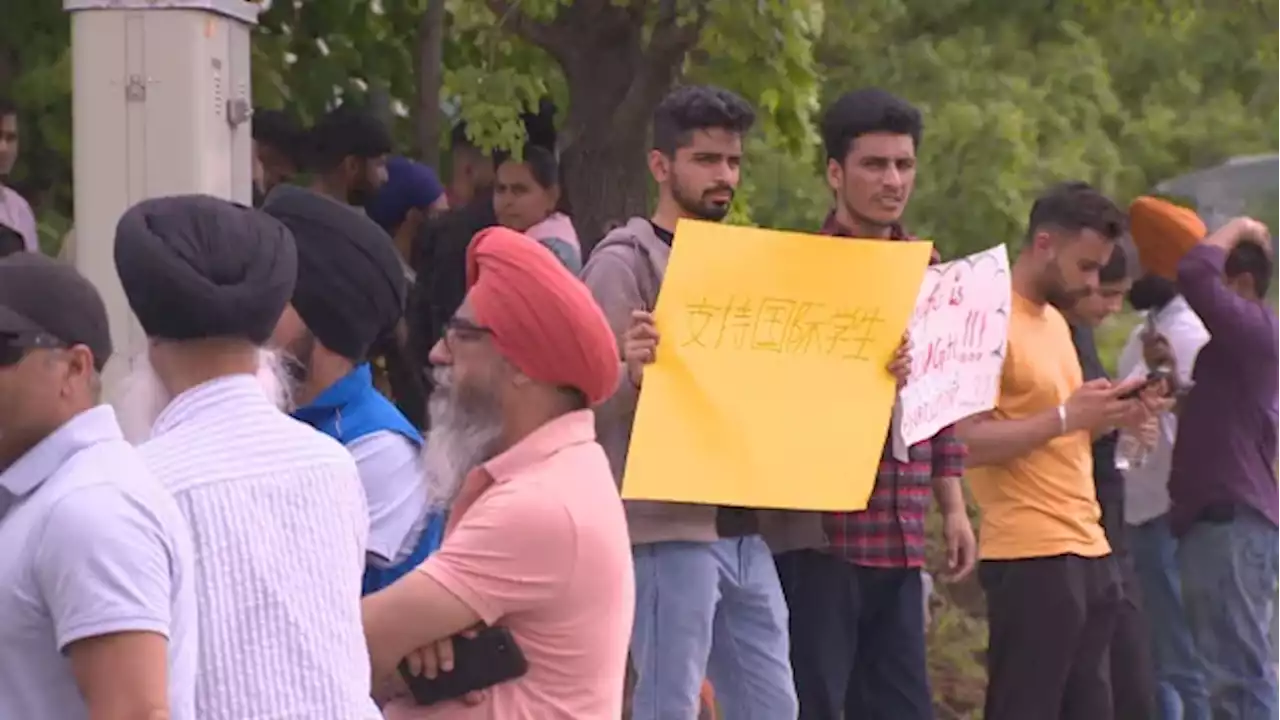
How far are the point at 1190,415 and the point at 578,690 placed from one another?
510 cm

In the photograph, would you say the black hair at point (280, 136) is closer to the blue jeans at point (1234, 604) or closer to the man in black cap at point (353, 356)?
the blue jeans at point (1234, 604)

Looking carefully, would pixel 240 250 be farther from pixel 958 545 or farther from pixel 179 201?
pixel 958 545

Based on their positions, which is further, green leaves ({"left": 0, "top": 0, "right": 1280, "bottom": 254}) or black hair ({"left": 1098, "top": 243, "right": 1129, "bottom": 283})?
green leaves ({"left": 0, "top": 0, "right": 1280, "bottom": 254})

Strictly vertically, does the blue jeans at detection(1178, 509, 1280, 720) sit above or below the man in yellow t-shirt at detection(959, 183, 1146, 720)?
below

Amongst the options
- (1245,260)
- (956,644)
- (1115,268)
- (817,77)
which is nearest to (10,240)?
(1115,268)

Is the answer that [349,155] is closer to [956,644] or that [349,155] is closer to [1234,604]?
[1234,604]

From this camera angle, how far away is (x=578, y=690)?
3729 mm

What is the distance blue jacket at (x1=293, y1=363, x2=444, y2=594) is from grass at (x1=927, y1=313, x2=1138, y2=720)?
554 centimetres

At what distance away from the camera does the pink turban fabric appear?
3791 millimetres

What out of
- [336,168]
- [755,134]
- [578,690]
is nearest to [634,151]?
[336,168]

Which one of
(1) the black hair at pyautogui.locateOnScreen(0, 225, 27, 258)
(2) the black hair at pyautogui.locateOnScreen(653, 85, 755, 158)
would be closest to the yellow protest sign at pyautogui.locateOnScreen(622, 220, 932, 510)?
(2) the black hair at pyautogui.locateOnScreen(653, 85, 755, 158)

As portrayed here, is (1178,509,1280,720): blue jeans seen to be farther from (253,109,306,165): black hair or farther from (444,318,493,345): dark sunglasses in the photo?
(444,318,493,345): dark sunglasses

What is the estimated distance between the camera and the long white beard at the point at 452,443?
3.86 m

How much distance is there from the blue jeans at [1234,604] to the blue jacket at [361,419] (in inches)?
A: 189
